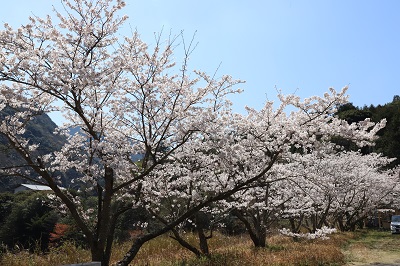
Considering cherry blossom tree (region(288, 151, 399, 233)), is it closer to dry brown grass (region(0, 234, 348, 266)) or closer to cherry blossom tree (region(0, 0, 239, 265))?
dry brown grass (region(0, 234, 348, 266))

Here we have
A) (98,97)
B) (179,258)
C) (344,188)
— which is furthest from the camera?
(344,188)

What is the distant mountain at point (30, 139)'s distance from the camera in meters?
7.10

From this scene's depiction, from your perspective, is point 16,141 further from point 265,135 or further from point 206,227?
point 206,227

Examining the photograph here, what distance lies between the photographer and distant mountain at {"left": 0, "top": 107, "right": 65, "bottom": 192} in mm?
7098

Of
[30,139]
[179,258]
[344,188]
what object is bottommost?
[179,258]

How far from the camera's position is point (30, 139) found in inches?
290

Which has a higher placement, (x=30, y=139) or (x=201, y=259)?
(x=30, y=139)

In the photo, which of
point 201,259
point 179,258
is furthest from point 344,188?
point 201,259

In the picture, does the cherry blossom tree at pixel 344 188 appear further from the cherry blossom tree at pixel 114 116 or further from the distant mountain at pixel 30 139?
the distant mountain at pixel 30 139

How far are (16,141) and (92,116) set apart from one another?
1461 mm

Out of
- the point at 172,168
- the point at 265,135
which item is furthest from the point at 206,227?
the point at 265,135

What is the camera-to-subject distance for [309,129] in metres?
7.58

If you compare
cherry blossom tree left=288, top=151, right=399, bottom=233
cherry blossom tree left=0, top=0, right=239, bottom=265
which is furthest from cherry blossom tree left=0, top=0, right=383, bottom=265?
cherry blossom tree left=288, top=151, right=399, bottom=233

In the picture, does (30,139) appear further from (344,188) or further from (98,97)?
(344,188)
